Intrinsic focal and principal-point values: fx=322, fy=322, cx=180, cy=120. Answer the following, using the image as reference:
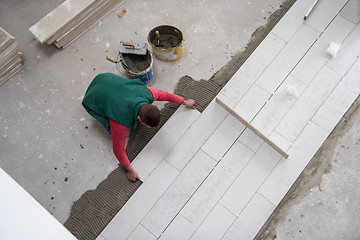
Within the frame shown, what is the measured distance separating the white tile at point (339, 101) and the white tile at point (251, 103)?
53cm

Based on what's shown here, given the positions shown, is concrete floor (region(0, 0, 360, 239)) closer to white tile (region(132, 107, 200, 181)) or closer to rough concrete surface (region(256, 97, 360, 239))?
rough concrete surface (region(256, 97, 360, 239))

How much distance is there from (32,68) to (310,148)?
301 cm

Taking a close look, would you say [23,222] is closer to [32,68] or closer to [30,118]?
[30,118]

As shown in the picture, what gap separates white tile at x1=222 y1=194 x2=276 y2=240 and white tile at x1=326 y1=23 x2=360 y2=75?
155 centimetres

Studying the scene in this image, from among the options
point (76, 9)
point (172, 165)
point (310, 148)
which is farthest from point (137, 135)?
point (310, 148)

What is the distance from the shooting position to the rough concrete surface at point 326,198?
116 inches

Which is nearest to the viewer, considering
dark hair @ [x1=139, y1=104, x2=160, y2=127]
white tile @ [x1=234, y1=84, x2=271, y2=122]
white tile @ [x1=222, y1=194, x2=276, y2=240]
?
dark hair @ [x1=139, y1=104, x2=160, y2=127]

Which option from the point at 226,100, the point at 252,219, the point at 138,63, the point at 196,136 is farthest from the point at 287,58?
the point at 252,219

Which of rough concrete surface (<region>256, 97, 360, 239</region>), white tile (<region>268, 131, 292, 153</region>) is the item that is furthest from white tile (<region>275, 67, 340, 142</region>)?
rough concrete surface (<region>256, 97, 360, 239</region>)

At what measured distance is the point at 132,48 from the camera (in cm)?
314

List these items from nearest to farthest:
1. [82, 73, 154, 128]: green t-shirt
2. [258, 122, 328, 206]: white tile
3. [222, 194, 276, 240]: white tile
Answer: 1. [82, 73, 154, 128]: green t-shirt
2. [222, 194, 276, 240]: white tile
3. [258, 122, 328, 206]: white tile

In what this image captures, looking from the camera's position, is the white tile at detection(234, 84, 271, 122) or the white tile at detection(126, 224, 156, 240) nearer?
the white tile at detection(126, 224, 156, 240)

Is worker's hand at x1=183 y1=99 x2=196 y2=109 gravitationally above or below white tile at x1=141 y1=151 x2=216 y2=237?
above

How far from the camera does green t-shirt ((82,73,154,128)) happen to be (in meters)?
2.58
